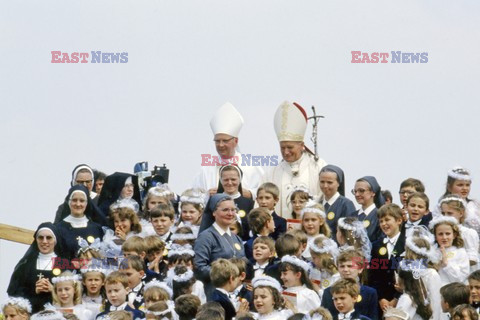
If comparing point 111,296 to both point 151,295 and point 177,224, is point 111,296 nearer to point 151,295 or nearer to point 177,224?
point 151,295

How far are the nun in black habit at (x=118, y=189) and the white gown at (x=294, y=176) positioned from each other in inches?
66.7

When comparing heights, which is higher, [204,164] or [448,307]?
[204,164]

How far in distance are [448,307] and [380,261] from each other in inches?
63.2

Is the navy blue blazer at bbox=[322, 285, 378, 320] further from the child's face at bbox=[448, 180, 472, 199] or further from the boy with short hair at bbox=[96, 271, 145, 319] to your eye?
the child's face at bbox=[448, 180, 472, 199]

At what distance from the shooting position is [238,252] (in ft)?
69.7

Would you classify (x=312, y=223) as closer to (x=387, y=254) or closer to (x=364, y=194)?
(x=387, y=254)

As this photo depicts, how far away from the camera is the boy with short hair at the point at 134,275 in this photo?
20734 millimetres

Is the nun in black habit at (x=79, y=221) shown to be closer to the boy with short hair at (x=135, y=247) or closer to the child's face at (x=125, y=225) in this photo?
the child's face at (x=125, y=225)

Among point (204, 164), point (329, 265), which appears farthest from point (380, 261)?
point (204, 164)

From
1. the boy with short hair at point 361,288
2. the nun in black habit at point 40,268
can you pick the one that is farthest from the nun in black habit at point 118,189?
the boy with short hair at point 361,288

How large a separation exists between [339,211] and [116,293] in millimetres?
3283

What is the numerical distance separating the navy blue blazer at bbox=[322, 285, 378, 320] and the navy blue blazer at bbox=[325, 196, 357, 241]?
238 cm

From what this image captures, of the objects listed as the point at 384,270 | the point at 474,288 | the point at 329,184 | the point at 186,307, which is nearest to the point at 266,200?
the point at 329,184

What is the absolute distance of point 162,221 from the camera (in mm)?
22016
